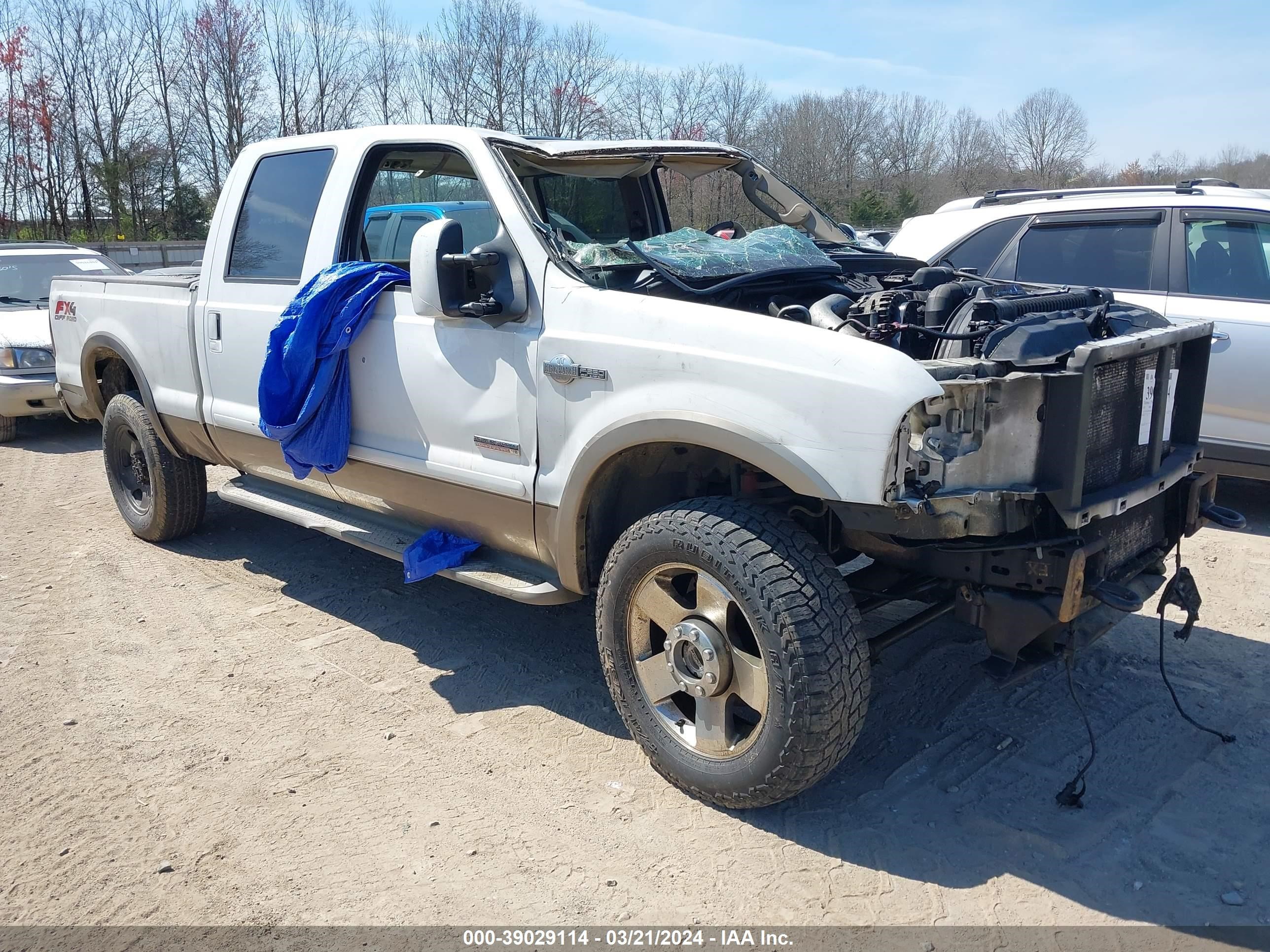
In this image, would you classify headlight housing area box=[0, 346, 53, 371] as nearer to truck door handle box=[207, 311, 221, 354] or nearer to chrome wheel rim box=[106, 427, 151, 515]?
chrome wheel rim box=[106, 427, 151, 515]

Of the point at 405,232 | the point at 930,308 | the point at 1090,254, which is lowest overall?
the point at 930,308

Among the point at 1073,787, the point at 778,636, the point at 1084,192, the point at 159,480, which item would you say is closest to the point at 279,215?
the point at 159,480

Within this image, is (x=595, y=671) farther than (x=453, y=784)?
Yes

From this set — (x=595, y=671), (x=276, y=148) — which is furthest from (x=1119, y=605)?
(x=276, y=148)

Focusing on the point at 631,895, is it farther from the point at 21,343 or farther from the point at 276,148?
the point at 21,343

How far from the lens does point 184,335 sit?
5.26 metres

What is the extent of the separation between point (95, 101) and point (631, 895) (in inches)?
1131

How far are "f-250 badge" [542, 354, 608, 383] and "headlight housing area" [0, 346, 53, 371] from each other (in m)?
7.64

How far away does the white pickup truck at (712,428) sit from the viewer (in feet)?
9.50

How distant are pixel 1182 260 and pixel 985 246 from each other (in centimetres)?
121

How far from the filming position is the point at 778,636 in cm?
295

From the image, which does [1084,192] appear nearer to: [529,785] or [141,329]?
[529,785]

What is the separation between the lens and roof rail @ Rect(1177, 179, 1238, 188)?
259 inches

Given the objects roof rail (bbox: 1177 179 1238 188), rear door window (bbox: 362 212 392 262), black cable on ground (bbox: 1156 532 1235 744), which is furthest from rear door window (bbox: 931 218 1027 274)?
rear door window (bbox: 362 212 392 262)
